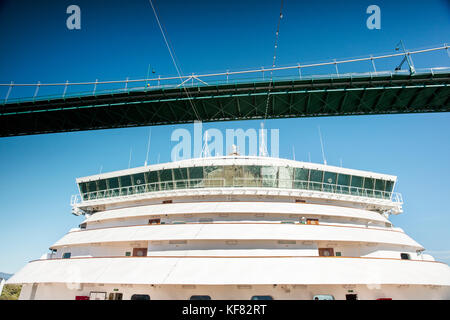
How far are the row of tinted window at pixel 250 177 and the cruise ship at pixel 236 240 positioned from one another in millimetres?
87

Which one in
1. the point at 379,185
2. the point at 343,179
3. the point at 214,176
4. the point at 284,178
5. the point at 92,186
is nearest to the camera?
the point at 284,178

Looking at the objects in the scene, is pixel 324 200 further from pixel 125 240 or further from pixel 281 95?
pixel 125 240

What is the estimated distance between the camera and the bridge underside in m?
22.6

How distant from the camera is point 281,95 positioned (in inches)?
920

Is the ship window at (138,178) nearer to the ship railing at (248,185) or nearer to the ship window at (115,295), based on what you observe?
the ship railing at (248,185)

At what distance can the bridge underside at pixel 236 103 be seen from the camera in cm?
2262

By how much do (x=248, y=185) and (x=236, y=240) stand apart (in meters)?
5.09

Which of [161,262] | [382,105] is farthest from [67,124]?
[382,105]

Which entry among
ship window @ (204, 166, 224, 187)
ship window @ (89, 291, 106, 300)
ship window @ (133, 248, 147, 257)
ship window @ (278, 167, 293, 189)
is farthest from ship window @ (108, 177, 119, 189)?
ship window @ (278, 167, 293, 189)

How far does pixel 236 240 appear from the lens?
1672 centimetres

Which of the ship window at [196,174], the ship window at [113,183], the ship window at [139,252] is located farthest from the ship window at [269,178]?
the ship window at [113,183]

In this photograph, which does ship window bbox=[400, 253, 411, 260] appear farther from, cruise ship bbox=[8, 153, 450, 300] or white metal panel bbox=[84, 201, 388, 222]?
white metal panel bbox=[84, 201, 388, 222]

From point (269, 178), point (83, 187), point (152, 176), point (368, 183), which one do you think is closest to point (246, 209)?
point (269, 178)

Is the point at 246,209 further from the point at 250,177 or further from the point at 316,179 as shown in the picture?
the point at 316,179
